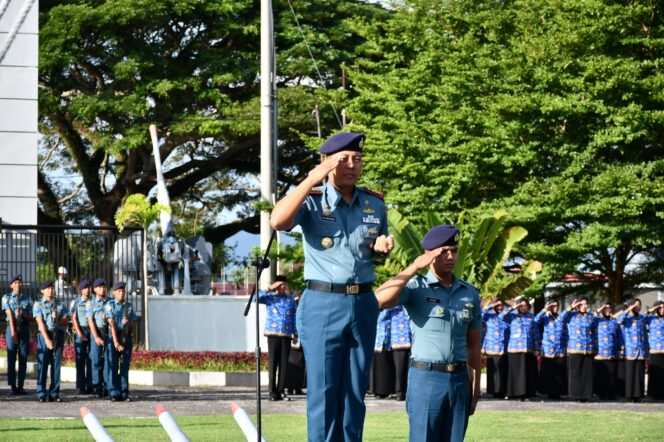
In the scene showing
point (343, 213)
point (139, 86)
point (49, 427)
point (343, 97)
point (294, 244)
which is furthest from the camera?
point (139, 86)

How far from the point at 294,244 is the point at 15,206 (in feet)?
19.7

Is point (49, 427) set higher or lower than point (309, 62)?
lower

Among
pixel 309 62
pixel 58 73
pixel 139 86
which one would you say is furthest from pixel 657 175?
pixel 58 73

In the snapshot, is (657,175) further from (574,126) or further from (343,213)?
(343,213)

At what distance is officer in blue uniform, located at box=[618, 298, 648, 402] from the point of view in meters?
19.5

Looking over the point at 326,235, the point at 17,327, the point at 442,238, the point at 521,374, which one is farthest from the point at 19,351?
the point at 326,235

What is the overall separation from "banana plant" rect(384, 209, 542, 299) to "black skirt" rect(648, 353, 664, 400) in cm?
292

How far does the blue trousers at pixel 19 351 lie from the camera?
698 inches

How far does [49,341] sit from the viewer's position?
55.9 ft

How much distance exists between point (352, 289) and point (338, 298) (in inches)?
3.6

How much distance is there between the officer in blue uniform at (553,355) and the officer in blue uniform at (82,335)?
718 centimetres

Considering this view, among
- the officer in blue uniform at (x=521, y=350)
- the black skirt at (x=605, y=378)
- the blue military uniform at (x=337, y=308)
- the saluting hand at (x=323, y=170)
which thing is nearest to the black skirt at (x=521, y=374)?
the officer in blue uniform at (x=521, y=350)

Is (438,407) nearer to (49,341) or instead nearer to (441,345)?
(441,345)

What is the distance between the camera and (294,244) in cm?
2709
